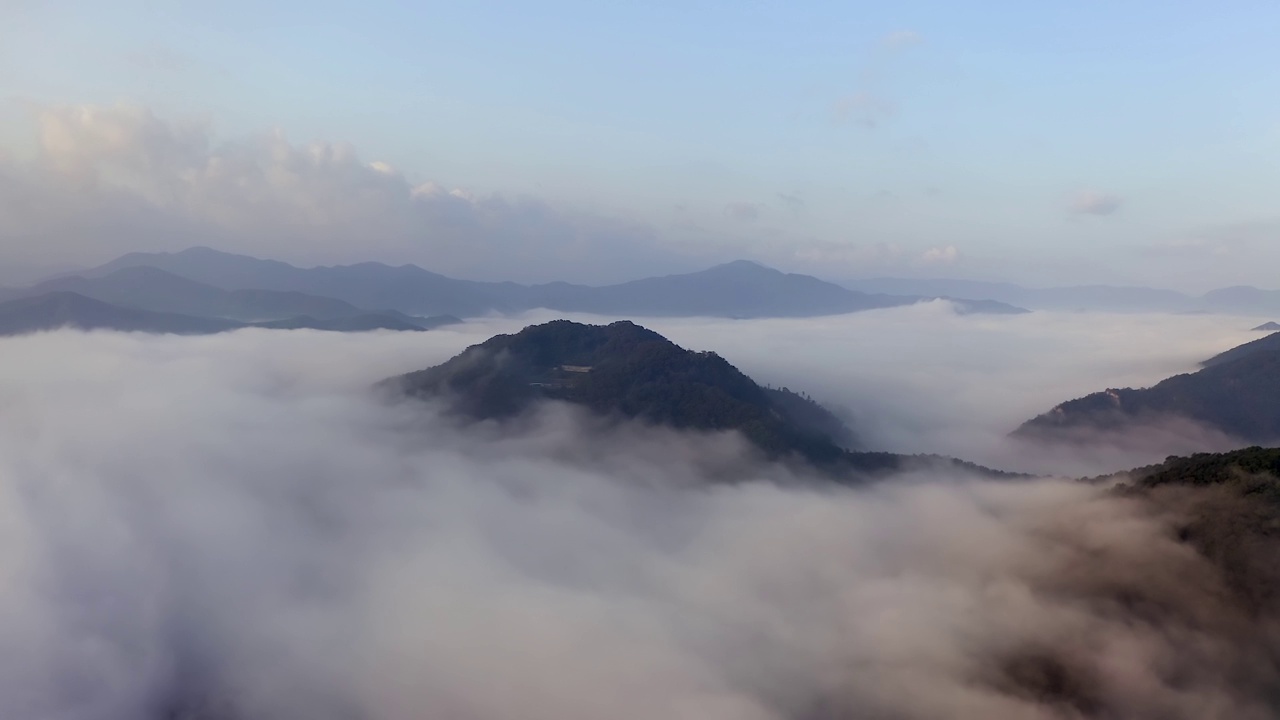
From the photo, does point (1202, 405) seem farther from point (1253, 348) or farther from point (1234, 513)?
point (1234, 513)

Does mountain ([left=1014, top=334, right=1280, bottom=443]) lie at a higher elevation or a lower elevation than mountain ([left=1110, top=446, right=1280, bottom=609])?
higher

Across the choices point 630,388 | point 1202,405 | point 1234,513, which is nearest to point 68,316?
point 630,388

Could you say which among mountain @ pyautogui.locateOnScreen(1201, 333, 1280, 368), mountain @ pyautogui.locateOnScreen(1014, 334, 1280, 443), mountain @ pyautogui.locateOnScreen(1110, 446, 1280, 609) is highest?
mountain @ pyautogui.locateOnScreen(1201, 333, 1280, 368)

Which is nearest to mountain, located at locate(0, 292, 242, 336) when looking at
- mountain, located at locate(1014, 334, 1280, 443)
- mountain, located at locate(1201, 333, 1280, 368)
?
mountain, located at locate(1014, 334, 1280, 443)

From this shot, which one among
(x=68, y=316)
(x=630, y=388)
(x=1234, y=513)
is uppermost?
(x=68, y=316)

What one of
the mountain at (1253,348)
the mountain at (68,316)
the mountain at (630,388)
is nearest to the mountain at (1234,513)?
the mountain at (630,388)

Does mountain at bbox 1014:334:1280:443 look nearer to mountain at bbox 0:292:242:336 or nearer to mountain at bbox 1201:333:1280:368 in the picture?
mountain at bbox 1201:333:1280:368

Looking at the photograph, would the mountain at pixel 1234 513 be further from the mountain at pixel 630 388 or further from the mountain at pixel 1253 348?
the mountain at pixel 1253 348

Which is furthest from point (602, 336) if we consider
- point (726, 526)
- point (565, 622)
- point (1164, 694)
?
point (1164, 694)
